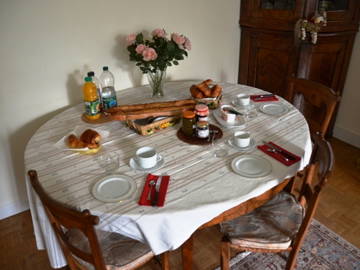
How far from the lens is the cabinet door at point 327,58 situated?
2.35 m

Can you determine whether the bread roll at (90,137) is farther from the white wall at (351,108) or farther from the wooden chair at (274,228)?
the white wall at (351,108)

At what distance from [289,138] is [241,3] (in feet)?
5.19

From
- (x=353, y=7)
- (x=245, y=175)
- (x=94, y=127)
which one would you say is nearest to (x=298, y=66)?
(x=353, y=7)

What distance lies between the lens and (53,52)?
1851 mm

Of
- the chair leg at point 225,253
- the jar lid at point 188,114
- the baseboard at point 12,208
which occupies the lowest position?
the baseboard at point 12,208

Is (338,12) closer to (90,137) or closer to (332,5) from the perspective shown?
(332,5)

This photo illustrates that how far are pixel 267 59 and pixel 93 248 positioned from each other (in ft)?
7.18

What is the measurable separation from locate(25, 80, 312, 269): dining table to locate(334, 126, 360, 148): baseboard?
145 cm

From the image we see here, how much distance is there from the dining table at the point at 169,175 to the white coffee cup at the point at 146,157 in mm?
34

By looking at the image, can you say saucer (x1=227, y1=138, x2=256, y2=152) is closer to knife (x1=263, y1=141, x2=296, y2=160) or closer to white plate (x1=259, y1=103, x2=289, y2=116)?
knife (x1=263, y1=141, x2=296, y2=160)

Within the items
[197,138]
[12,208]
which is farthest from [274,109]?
[12,208]

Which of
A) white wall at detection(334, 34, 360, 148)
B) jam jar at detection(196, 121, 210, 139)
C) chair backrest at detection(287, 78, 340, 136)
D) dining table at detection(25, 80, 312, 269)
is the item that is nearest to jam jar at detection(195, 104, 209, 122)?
jam jar at detection(196, 121, 210, 139)

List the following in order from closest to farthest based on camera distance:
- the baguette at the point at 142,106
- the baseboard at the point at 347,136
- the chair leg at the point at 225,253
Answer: the chair leg at the point at 225,253 → the baguette at the point at 142,106 → the baseboard at the point at 347,136

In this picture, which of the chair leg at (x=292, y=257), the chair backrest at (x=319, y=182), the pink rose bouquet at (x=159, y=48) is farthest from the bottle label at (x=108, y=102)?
the chair leg at (x=292, y=257)
